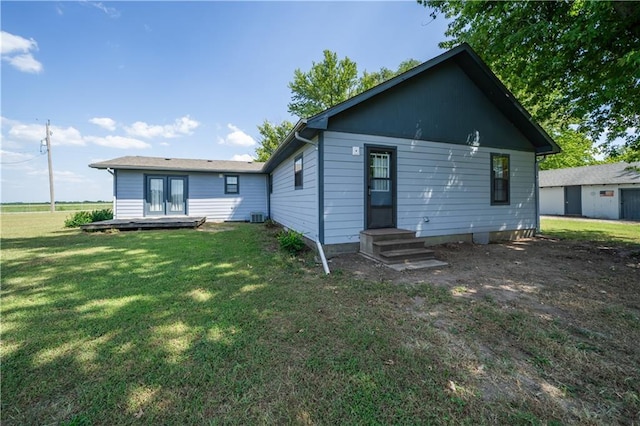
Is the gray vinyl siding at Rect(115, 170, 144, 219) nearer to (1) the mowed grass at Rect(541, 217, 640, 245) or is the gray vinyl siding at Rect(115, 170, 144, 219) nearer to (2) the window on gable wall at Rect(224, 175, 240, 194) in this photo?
(2) the window on gable wall at Rect(224, 175, 240, 194)

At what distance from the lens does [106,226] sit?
10.2 m

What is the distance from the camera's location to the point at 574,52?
19.3 ft

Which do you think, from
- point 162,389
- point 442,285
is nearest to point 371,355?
point 162,389

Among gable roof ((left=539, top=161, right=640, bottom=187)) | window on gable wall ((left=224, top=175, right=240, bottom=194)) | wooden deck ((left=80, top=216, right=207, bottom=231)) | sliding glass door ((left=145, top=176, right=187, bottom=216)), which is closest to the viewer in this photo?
wooden deck ((left=80, top=216, right=207, bottom=231))

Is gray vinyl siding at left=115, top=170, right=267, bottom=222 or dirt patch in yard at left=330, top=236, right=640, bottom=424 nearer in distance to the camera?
dirt patch in yard at left=330, top=236, right=640, bottom=424

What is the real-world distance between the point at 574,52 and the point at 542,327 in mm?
6757

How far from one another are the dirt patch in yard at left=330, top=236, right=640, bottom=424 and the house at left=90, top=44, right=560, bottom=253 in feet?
5.17

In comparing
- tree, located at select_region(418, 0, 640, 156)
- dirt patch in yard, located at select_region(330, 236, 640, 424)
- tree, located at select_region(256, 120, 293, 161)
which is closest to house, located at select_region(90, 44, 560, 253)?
tree, located at select_region(418, 0, 640, 156)

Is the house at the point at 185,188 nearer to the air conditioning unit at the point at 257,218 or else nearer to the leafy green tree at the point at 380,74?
the air conditioning unit at the point at 257,218

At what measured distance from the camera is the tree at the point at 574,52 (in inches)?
195

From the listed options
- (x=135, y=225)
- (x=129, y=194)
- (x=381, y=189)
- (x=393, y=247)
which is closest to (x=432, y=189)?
(x=381, y=189)

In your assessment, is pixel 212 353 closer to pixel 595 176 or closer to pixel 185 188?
pixel 185 188

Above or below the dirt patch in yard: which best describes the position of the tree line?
above

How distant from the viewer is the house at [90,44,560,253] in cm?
600
